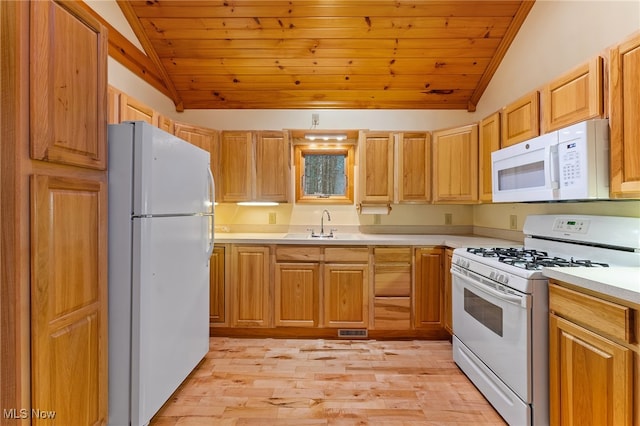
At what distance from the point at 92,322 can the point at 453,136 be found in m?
3.04

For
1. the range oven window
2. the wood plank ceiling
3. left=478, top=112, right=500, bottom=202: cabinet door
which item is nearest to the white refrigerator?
the wood plank ceiling

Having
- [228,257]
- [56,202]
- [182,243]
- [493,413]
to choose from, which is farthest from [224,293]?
[493,413]

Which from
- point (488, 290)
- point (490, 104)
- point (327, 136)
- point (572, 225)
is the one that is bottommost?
point (488, 290)

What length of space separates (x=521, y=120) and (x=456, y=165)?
80 centimetres

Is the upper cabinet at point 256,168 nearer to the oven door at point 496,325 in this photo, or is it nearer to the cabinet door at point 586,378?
the oven door at point 496,325

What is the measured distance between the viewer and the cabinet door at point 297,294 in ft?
9.27

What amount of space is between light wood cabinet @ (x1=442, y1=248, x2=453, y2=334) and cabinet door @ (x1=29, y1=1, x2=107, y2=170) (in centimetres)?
259

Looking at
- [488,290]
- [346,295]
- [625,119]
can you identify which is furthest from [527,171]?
[346,295]

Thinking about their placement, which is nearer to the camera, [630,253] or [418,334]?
[630,253]

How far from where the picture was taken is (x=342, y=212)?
349cm

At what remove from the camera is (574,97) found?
1696 mm

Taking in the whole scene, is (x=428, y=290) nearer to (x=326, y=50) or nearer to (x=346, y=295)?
(x=346, y=295)

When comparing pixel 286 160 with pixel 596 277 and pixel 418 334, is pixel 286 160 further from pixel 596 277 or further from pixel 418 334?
pixel 596 277

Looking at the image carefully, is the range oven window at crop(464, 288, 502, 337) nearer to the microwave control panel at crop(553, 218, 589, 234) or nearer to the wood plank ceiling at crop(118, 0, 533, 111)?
the microwave control panel at crop(553, 218, 589, 234)
